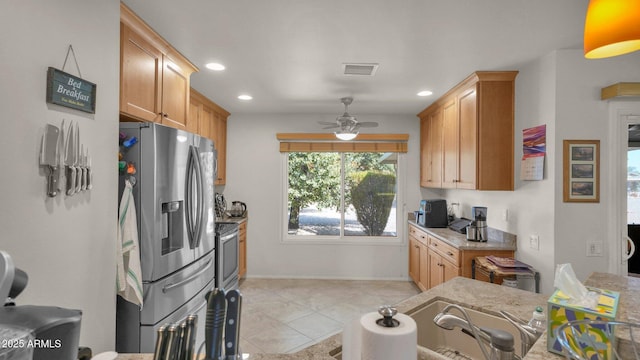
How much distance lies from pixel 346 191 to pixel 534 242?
2610mm

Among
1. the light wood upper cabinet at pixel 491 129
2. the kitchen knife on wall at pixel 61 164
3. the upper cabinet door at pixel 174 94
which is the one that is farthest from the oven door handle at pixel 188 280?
the light wood upper cabinet at pixel 491 129

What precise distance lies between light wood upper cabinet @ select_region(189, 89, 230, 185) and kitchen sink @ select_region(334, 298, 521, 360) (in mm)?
3026

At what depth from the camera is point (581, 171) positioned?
2271 millimetres

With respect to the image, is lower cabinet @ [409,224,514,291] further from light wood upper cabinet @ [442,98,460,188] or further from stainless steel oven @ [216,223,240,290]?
stainless steel oven @ [216,223,240,290]

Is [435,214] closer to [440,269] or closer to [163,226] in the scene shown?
[440,269]

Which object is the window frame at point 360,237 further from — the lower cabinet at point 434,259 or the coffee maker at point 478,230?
the coffee maker at point 478,230

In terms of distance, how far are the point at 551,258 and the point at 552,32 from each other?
5.27 feet

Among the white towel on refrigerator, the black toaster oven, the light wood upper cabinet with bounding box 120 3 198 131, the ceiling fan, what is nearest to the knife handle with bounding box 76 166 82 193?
the white towel on refrigerator

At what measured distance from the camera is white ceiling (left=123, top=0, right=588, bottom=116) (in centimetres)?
176

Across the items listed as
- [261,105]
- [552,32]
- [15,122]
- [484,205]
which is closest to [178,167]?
[15,122]

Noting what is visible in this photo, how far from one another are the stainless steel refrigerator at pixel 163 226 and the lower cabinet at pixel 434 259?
232 centimetres

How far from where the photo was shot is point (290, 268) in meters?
4.62

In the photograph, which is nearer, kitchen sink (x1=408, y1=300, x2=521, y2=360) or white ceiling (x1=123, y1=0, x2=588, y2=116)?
kitchen sink (x1=408, y1=300, x2=521, y2=360)

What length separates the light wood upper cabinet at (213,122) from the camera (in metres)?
3.53
